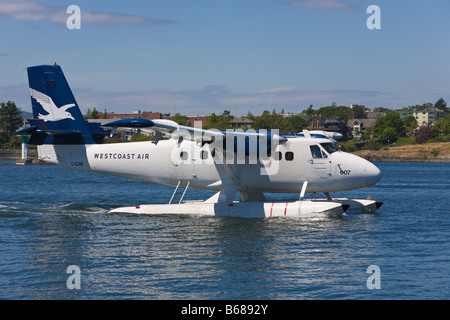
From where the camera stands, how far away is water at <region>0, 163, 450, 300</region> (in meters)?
11.8

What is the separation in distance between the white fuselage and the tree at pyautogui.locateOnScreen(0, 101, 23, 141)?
100111 millimetres

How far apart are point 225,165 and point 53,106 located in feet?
25.7

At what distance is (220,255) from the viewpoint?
14.8 meters

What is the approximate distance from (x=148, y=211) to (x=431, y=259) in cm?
1107

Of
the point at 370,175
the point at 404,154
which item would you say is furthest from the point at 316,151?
the point at 404,154

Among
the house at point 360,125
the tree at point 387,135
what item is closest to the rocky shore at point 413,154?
the tree at point 387,135

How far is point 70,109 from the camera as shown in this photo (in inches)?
896

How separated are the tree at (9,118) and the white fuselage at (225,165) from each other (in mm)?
100111

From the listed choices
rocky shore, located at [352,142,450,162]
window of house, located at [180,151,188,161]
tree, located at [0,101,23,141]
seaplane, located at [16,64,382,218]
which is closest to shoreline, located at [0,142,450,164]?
rocky shore, located at [352,142,450,162]

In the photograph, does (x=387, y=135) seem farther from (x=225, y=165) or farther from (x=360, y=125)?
(x=225, y=165)

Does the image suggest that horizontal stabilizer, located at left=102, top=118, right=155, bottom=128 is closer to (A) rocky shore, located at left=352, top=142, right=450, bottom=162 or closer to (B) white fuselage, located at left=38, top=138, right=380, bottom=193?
(B) white fuselage, located at left=38, top=138, right=380, bottom=193

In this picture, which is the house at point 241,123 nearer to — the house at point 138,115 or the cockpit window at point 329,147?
the house at point 138,115
